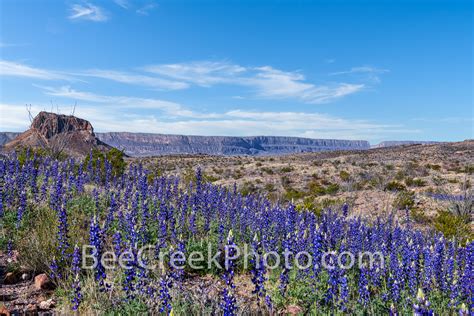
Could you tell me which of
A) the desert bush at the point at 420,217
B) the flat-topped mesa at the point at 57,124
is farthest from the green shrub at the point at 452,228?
the flat-topped mesa at the point at 57,124

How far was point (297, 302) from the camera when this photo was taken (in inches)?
195

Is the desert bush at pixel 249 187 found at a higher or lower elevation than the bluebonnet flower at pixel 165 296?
lower

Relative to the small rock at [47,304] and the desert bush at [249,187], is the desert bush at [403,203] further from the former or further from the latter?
the small rock at [47,304]

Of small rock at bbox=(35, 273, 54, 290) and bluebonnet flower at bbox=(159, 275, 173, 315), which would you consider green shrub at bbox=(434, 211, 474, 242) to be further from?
small rock at bbox=(35, 273, 54, 290)

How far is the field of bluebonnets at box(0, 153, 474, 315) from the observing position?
158 inches

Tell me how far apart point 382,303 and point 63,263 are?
4417mm

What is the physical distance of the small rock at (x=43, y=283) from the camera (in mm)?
4977

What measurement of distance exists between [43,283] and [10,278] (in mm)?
601

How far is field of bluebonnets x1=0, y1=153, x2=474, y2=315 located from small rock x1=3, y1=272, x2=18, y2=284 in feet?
0.90

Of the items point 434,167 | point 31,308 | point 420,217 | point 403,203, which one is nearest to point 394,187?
point 403,203

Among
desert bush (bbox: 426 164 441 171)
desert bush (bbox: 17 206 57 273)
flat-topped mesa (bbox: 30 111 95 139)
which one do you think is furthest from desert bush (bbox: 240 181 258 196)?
desert bush (bbox: 426 164 441 171)

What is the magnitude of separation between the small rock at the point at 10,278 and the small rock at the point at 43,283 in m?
0.40

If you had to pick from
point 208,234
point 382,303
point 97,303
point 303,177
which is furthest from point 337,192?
point 97,303

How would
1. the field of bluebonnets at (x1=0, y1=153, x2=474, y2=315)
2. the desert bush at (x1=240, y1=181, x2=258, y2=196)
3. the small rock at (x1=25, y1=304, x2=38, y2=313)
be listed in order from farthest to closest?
the desert bush at (x1=240, y1=181, x2=258, y2=196), the small rock at (x1=25, y1=304, x2=38, y2=313), the field of bluebonnets at (x1=0, y1=153, x2=474, y2=315)
